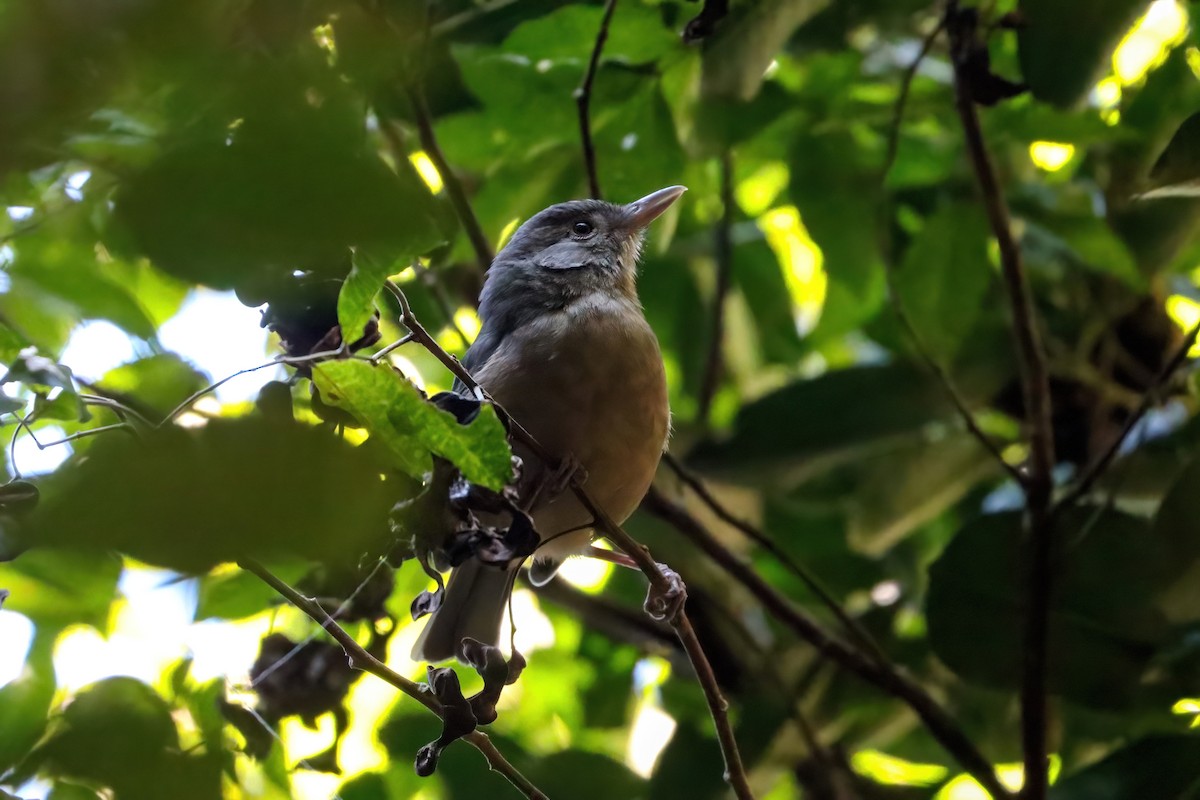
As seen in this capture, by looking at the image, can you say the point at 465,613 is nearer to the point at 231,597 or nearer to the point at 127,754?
the point at 231,597

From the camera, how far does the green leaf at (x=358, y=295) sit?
1539 millimetres

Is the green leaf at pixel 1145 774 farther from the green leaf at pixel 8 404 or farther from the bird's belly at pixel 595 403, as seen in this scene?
the green leaf at pixel 8 404

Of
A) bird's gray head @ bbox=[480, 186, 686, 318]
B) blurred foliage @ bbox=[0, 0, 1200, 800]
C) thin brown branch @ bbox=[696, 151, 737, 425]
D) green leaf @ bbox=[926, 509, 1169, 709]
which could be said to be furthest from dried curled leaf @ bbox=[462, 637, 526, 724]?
thin brown branch @ bbox=[696, 151, 737, 425]

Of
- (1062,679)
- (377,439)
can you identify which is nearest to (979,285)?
(1062,679)

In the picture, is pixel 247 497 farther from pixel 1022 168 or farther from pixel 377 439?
pixel 1022 168

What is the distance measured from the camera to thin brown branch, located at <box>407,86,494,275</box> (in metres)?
2.97

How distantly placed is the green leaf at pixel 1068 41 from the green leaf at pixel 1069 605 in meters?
1.20

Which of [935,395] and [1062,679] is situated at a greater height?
[935,395]

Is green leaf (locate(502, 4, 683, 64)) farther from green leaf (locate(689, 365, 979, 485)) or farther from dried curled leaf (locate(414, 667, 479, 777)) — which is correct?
dried curled leaf (locate(414, 667, 479, 777))

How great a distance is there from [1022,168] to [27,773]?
366 centimetres

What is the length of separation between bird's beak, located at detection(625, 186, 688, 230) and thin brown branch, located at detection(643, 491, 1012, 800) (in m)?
0.94

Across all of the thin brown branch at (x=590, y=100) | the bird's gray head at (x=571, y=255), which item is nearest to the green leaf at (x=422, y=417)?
the thin brown branch at (x=590, y=100)

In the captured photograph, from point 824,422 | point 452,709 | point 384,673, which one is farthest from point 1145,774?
point 384,673

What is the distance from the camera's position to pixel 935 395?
3.64 meters
